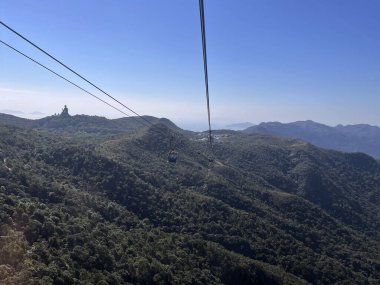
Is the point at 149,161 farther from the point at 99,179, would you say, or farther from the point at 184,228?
the point at 184,228

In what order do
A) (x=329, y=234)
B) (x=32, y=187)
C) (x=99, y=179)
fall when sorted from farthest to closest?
(x=329, y=234), (x=99, y=179), (x=32, y=187)

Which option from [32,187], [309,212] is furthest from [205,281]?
[309,212]

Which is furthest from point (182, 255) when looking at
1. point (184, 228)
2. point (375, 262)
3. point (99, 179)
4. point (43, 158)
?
point (375, 262)

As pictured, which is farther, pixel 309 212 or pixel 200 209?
pixel 309 212

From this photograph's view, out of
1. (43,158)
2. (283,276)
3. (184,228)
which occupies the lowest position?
(283,276)

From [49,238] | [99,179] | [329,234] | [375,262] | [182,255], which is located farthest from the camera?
[329,234]

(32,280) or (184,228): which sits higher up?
(32,280)
